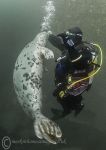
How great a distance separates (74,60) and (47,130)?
1313mm

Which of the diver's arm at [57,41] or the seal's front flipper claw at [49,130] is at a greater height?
the diver's arm at [57,41]

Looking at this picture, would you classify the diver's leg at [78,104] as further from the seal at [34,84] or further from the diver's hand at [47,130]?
the diver's hand at [47,130]

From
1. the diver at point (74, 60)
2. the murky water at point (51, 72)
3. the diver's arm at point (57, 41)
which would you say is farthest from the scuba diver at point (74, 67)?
the diver's arm at point (57, 41)

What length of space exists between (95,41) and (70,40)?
250cm

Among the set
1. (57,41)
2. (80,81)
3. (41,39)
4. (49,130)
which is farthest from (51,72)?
(49,130)

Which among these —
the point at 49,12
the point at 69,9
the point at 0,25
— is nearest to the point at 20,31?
the point at 0,25

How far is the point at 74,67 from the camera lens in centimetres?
618

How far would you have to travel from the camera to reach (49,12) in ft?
30.3

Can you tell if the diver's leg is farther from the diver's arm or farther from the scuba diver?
the diver's arm

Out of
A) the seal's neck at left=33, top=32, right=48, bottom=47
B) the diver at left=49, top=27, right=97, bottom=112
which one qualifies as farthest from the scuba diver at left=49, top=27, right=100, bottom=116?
the seal's neck at left=33, top=32, right=48, bottom=47

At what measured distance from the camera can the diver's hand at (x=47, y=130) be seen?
5.75 metres

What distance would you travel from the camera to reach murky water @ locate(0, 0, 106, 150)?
20.2 ft

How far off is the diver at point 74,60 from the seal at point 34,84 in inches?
18.7

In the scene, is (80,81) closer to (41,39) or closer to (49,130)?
(49,130)
